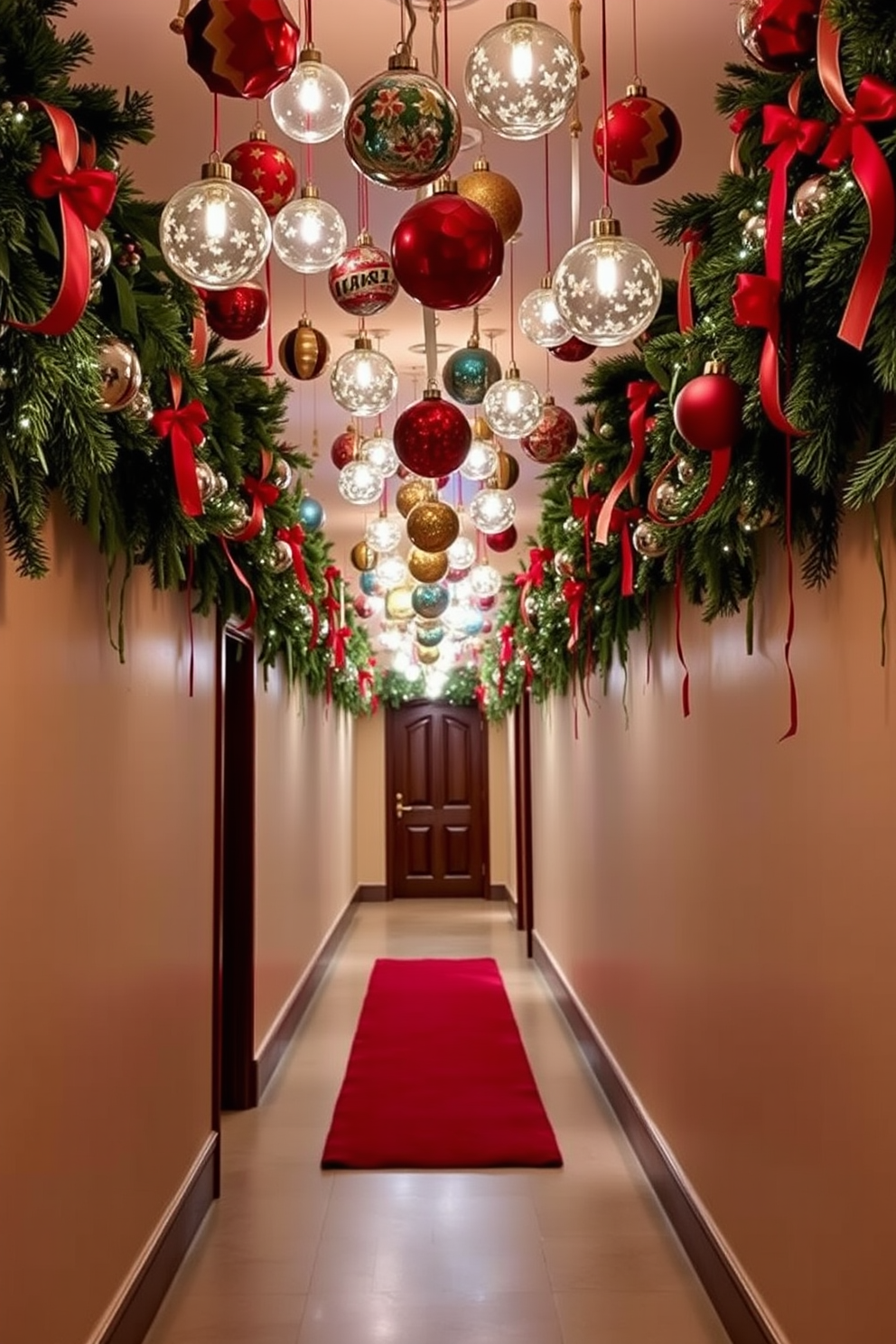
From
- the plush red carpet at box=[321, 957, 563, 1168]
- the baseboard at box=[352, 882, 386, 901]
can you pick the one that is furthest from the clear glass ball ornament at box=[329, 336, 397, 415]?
the baseboard at box=[352, 882, 386, 901]

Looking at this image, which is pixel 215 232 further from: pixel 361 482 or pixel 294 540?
pixel 294 540

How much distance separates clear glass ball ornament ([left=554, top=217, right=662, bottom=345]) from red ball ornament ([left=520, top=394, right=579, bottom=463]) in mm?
1247

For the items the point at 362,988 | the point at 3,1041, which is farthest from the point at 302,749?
the point at 3,1041

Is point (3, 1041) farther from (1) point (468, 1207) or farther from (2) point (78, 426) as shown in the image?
(1) point (468, 1207)

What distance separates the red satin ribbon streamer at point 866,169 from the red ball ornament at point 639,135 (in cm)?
51

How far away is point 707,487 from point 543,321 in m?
0.48

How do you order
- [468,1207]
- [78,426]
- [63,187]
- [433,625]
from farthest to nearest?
[433,625]
[468,1207]
[78,426]
[63,187]

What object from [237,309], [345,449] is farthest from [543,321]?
[345,449]

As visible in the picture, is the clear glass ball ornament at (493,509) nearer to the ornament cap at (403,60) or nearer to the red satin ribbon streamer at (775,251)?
the red satin ribbon streamer at (775,251)

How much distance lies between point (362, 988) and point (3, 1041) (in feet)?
19.9

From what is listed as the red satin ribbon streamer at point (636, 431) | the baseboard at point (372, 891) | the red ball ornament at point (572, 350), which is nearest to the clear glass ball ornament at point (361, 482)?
the red satin ribbon streamer at point (636, 431)

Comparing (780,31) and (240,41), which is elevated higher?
(780,31)

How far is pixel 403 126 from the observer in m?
1.37

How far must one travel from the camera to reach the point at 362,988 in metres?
7.88
